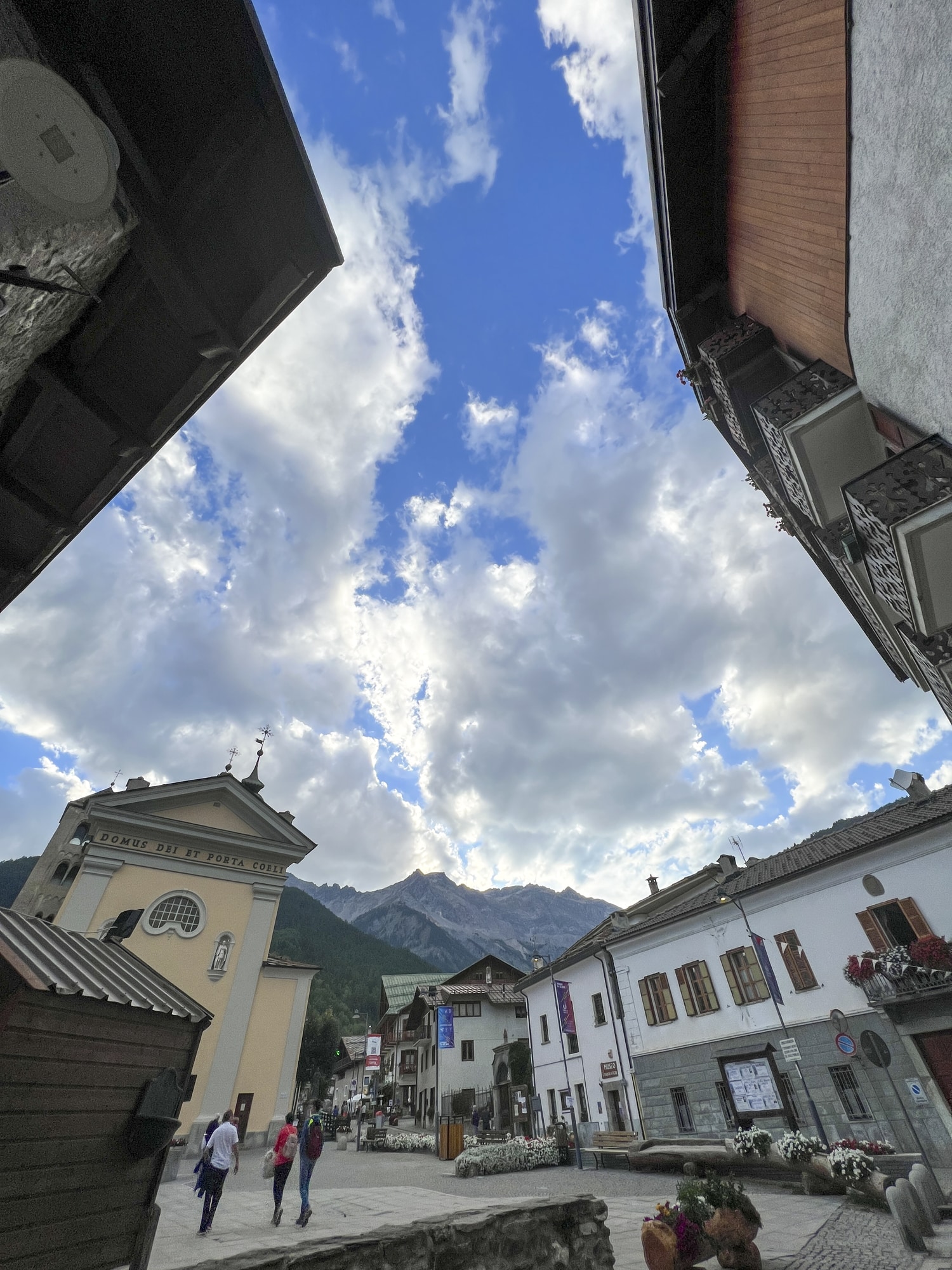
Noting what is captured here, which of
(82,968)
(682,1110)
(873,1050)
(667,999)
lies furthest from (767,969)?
(82,968)

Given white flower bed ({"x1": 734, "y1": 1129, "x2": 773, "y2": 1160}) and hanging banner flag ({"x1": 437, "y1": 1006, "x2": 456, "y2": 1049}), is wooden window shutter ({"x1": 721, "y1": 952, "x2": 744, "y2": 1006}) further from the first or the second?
hanging banner flag ({"x1": 437, "y1": 1006, "x2": 456, "y2": 1049})

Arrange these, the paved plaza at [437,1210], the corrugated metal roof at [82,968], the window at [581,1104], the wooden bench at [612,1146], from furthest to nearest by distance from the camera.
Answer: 1. the window at [581,1104]
2. the wooden bench at [612,1146]
3. the paved plaza at [437,1210]
4. the corrugated metal roof at [82,968]

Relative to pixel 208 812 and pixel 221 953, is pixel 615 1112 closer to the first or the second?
pixel 221 953

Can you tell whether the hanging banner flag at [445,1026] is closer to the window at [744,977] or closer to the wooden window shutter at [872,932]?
the window at [744,977]

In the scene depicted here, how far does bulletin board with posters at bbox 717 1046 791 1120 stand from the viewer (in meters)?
17.5

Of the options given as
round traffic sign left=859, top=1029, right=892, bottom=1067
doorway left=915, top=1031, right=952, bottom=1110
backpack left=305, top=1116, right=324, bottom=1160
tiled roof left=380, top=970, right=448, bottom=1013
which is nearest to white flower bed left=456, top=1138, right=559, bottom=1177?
backpack left=305, top=1116, right=324, bottom=1160

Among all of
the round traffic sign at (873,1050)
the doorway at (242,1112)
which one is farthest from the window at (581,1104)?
the round traffic sign at (873,1050)

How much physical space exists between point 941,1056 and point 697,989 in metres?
7.82

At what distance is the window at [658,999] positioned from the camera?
21.8 m

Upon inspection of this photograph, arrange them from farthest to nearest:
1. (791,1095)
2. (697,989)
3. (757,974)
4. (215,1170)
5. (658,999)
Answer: (658,999) < (697,989) < (757,974) < (791,1095) < (215,1170)

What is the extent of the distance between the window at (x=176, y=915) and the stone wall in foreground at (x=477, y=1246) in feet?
66.3

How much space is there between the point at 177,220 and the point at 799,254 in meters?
8.47

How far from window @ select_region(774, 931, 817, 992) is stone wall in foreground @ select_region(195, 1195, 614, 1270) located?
14750 mm

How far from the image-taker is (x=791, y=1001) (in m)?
17.8
